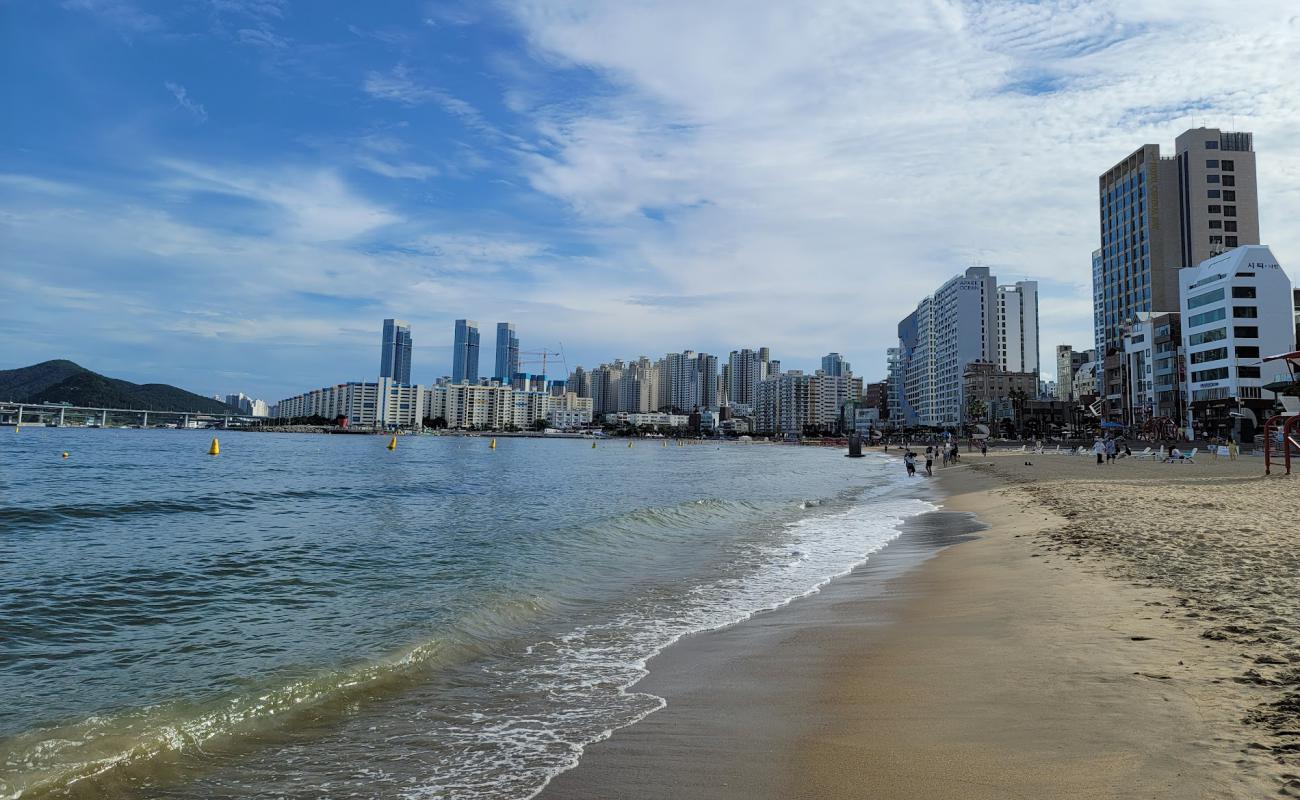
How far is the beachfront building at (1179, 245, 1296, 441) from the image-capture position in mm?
66750

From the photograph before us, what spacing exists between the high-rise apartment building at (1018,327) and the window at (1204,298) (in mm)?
101981

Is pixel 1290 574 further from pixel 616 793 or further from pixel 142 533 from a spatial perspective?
pixel 142 533

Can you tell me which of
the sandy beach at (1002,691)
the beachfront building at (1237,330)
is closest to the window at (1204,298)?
the beachfront building at (1237,330)

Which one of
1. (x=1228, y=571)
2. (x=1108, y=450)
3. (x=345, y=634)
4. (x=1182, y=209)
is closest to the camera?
(x=345, y=634)

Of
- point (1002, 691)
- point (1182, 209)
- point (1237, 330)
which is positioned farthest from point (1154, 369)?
point (1002, 691)

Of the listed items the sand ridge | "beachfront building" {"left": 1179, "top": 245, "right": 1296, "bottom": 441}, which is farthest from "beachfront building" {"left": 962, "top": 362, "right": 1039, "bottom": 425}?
the sand ridge

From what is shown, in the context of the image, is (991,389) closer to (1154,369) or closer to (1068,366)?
(1068,366)

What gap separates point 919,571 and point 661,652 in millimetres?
6483

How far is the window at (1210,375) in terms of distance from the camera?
6925cm

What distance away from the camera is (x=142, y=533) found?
17250 mm

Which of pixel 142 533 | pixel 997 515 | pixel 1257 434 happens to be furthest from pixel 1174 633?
pixel 1257 434

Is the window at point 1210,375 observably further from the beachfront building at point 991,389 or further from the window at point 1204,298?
the beachfront building at point 991,389

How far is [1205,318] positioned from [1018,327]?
11139 cm

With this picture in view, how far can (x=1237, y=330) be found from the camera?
68312mm
